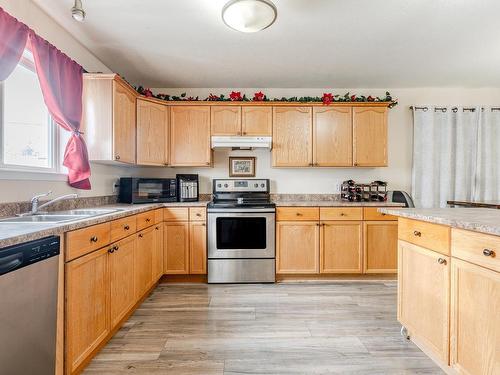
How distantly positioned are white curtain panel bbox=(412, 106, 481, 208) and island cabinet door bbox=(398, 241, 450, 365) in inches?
81.5

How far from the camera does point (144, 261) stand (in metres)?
2.40

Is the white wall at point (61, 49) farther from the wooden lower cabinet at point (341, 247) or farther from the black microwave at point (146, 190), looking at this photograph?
the wooden lower cabinet at point (341, 247)

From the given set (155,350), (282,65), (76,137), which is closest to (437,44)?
(282,65)

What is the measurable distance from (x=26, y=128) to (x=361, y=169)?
11.7ft

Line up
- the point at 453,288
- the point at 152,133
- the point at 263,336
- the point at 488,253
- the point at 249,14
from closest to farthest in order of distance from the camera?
the point at 488,253 < the point at 453,288 < the point at 249,14 < the point at 263,336 < the point at 152,133

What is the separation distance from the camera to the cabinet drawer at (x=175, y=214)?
2914 mm

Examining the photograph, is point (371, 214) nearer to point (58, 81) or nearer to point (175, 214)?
point (175, 214)

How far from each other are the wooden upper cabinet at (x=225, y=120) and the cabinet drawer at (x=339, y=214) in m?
1.39

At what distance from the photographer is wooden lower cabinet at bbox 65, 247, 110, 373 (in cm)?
137

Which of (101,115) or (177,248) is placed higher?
(101,115)

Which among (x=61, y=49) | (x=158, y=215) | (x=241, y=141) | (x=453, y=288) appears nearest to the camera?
(x=453, y=288)

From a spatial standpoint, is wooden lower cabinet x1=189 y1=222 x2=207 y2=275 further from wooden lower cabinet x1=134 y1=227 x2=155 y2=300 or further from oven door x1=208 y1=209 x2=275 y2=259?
wooden lower cabinet x1=134 y1=227 x2=155 y2=300

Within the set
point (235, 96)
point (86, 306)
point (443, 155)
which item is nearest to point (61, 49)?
point (235, 96)

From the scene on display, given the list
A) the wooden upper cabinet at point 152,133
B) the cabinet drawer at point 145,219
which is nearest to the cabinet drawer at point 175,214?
the cabinet drawer at point 145,219
